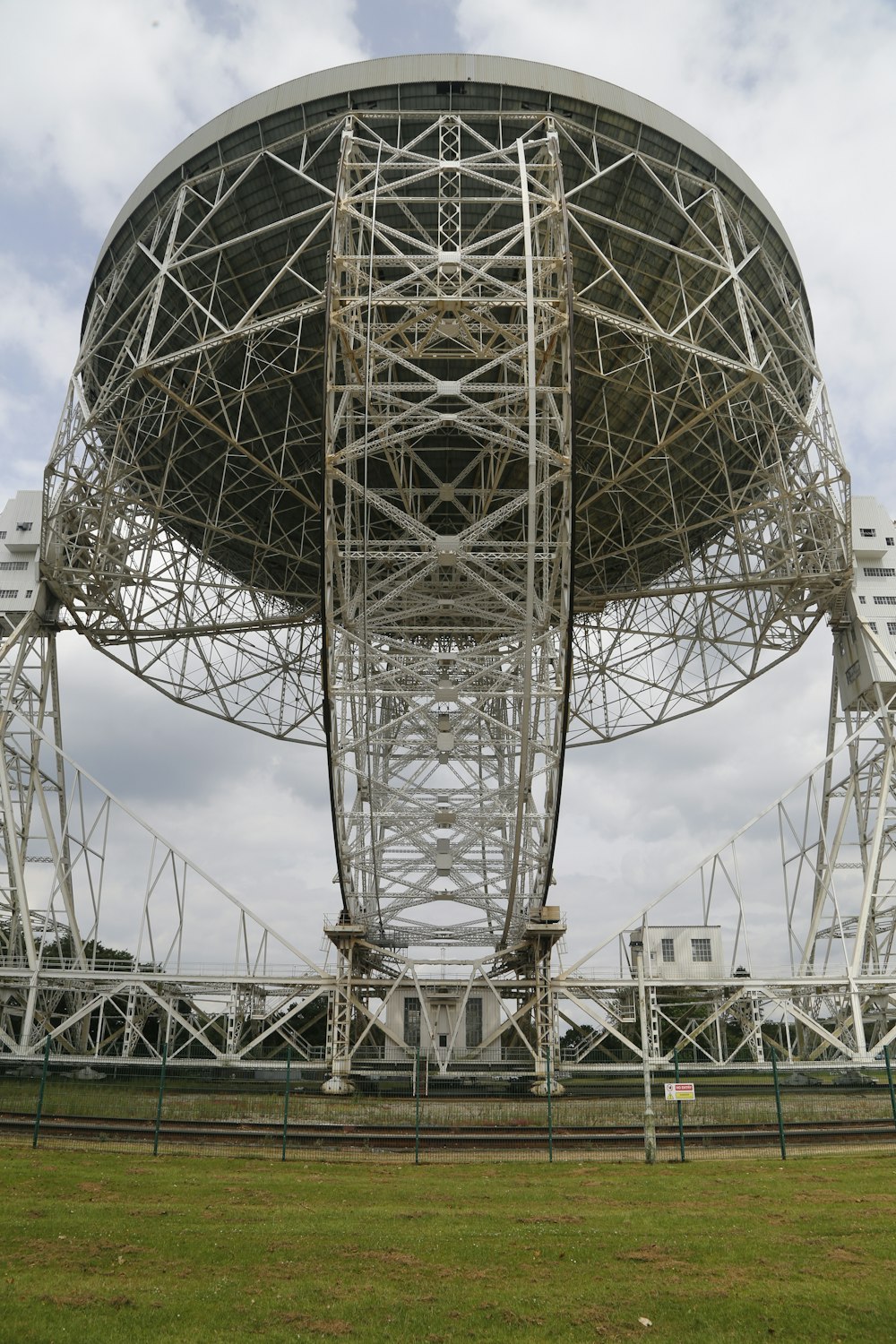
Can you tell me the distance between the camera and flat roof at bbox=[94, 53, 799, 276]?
26250mm

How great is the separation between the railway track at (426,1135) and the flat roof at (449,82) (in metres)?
23.7

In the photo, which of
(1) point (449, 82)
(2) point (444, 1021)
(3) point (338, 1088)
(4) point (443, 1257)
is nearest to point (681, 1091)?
(4) point (443, 1257)

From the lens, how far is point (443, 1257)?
10445mm

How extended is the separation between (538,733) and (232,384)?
13.5 meters

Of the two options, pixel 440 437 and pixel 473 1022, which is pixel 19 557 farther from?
pixel 473 1022

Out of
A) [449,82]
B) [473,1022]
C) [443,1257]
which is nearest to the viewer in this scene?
[443,1257]

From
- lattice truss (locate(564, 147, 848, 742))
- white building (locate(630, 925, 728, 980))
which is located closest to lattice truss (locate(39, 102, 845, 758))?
lattice truss (locate(564, 147, 848, 742))

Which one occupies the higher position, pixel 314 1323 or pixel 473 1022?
pixel 473 1022

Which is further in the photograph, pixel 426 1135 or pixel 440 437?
pixel 440 437

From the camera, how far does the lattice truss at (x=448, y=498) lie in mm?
24250

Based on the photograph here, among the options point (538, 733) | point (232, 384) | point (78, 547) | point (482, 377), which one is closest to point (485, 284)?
point (482, 377)

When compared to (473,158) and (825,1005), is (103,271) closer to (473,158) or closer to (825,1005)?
(473,158)

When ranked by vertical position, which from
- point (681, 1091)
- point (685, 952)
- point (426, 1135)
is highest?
point (685, 952)

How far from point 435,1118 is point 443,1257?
13748 millimetres
